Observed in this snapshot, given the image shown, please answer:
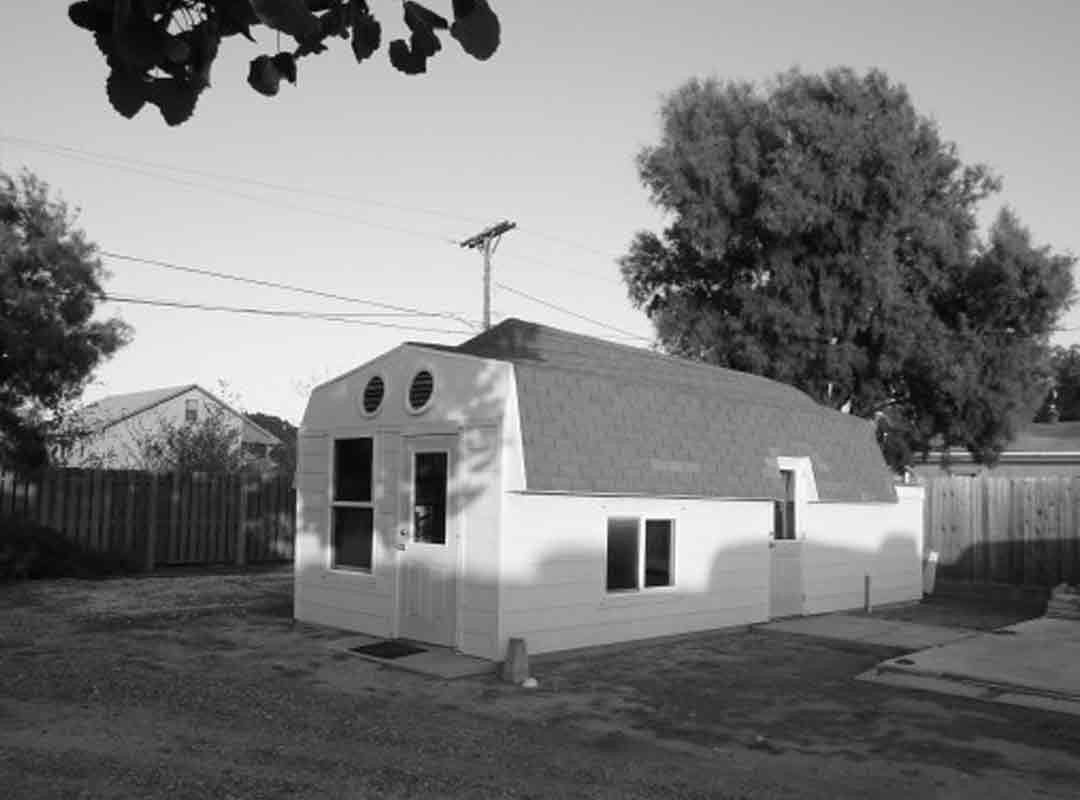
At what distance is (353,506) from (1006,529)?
13.3 metres

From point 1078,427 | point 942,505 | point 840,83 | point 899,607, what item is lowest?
point 899,607

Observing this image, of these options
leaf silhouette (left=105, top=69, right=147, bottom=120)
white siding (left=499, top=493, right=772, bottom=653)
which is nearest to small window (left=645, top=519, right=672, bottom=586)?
white siding (left=499, top=493, right=772, bottom=653)

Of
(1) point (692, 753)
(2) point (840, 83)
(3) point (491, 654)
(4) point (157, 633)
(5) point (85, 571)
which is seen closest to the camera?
(1) point (692, 753)

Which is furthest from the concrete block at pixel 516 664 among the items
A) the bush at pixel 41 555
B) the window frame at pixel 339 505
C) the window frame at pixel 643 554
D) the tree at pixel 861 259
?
the tree at pixel 861 259

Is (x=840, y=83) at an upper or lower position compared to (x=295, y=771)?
upper

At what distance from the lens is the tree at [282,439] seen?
31048 mm

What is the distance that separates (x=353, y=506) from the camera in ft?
42.5

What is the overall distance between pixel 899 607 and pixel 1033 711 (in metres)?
8.53

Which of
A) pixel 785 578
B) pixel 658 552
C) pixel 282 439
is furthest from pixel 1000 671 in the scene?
pixel 282 439

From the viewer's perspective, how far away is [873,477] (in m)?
17.7

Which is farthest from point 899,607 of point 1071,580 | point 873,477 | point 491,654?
point 491,654

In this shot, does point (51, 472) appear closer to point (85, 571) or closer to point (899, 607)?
point (85, 571)

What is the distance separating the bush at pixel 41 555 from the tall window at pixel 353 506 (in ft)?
25.1

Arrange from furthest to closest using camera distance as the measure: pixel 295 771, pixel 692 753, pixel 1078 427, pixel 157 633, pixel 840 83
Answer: pixel 1078 427 → pixel 840 83 → pixel 157 633 → pixel 692 753 → pixel 295 771
